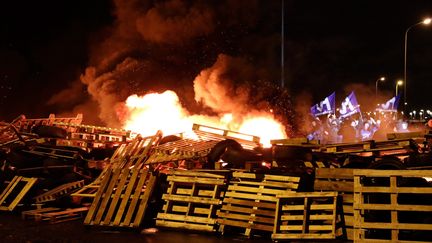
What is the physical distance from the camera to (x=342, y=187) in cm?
934

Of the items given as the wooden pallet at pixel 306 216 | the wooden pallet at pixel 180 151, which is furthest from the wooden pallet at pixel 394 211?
the wooden pallet at pixel 180 151

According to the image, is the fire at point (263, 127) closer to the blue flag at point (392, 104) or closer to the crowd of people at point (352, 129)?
the crowd of people at point (352, 129)

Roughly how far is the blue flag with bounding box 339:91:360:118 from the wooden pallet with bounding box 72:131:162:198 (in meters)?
22.6

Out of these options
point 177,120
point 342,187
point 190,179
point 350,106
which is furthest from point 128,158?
point 350,106

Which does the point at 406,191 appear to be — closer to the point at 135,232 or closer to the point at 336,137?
the point at 135,232

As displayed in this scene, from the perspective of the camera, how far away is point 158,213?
10.3 meters

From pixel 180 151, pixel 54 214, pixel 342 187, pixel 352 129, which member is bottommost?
pixel 54 214

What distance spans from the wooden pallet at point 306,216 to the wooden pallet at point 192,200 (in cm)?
159

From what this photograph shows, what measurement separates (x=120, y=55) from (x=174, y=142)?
1850 cm

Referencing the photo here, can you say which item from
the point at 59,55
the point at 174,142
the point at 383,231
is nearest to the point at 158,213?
the point at 174,142

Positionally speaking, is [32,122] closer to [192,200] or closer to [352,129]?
[192,200]

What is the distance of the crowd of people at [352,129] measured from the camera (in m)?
28.8

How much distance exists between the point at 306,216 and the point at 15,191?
363 inches

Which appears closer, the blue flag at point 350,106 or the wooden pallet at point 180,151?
the wooden pallet at point 180,151
